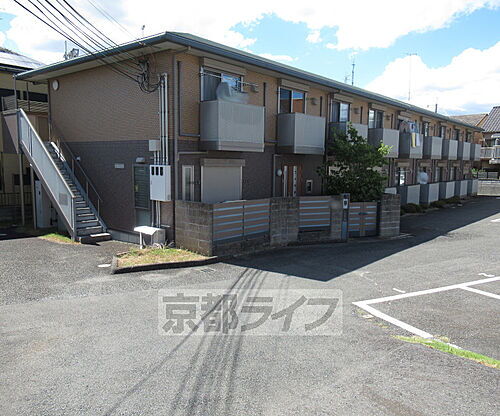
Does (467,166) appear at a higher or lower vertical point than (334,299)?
higher

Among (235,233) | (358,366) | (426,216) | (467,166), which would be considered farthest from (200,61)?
(467,166)

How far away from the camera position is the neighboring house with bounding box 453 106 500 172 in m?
47.5

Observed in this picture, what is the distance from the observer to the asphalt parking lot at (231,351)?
14.2ft

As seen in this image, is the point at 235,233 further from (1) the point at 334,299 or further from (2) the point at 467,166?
(2) the point at 467,166

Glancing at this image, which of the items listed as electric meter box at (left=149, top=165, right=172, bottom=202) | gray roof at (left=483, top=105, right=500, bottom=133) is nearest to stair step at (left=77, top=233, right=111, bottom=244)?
electric meter box at (left=149, top=165, right=172, bottom=202)

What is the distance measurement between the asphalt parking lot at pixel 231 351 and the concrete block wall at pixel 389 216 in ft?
16.9

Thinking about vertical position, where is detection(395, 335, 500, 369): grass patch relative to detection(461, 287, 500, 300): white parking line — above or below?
above

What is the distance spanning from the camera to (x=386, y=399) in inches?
173

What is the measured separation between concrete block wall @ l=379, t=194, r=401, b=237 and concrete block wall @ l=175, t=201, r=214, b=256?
772 centimetres

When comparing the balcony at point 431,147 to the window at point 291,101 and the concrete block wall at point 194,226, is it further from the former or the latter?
the concrete block wall at point 194,226

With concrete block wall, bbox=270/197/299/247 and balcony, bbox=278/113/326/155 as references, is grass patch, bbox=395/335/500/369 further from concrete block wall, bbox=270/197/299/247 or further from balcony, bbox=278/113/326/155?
balcony, bbox=278/113/326/155

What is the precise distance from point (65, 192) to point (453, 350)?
12005 millimetres

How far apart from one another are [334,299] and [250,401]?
13.5ft

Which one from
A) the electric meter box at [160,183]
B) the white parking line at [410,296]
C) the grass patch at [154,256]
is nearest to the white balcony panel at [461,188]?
the white parking line at [410,296]
